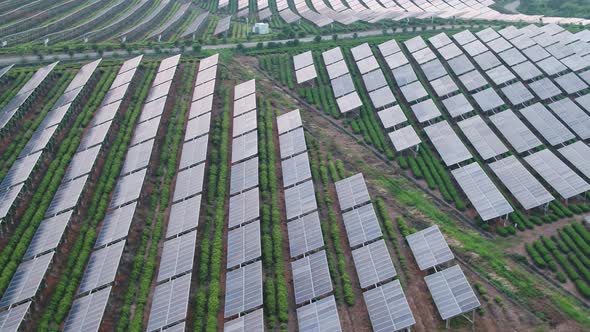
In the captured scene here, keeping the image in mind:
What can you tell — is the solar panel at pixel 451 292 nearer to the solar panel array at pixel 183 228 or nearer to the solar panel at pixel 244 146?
the solar panel array at pixel 183 228

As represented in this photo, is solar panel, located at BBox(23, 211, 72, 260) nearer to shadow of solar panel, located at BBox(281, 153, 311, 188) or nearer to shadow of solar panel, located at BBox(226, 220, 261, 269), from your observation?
shadow of solar panel, located at BBox(226, 220, 261, 269)

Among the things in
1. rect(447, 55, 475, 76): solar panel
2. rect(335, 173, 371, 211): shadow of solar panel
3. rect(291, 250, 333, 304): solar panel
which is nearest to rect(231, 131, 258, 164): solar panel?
rect(335, 173, 371, 211): shadow of solar panel

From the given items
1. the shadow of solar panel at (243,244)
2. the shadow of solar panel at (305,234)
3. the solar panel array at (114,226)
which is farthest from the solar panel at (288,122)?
the shadow of solar panel at (243,244)

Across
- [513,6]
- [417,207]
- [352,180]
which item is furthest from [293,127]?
[513,6]

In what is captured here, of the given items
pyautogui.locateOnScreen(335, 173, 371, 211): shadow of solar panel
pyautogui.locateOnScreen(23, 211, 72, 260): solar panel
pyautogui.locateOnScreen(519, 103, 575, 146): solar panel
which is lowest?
pyautogui.locateOnScreen(519, 103, 575, 146): solar panel

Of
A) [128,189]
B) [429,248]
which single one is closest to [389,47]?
[128,189]

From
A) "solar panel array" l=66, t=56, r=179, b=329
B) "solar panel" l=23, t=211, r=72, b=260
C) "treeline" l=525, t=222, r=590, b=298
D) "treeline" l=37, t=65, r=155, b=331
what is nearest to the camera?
"solar panel array" l=66, t=56, r=179, b=329

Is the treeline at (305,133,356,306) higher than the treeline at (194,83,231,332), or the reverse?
the treeline at (194,83,231,332)

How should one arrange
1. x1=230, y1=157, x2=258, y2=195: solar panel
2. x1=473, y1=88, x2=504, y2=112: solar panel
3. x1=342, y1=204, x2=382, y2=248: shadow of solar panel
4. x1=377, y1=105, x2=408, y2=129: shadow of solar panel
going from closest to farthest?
x1=342, y1=204, x2=382, y2=248: shadow of solar panel < x1=230, y1=157, x2=258, y2=195: solar panel < x1=377, y1=105, x2=408, y2=129: shadow of solar panel < x1=473, y1=88, x2=504, y2=112: solar panel
